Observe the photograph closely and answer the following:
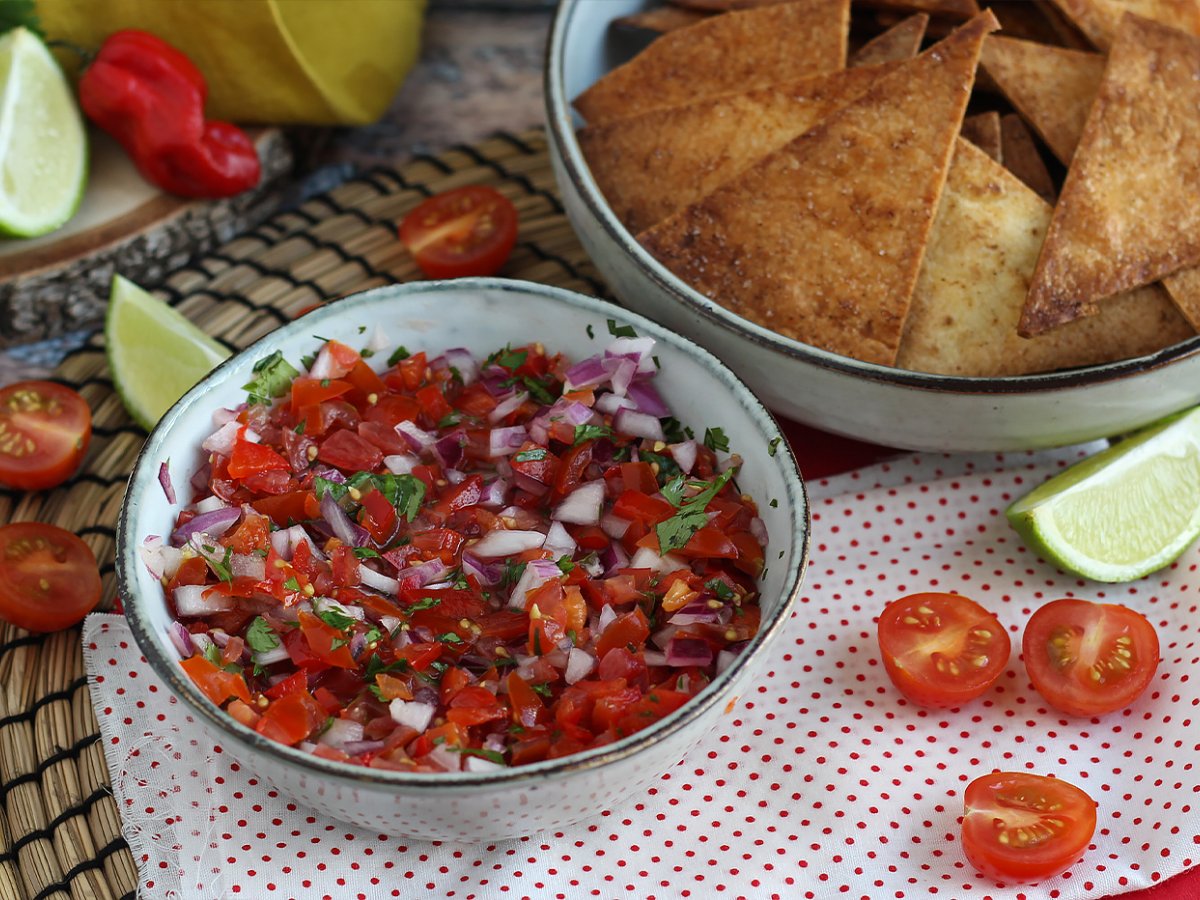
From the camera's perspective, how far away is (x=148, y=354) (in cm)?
269

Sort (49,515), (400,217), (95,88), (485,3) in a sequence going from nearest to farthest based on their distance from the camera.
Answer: (49,515) → (95,88) → (400,217) → (485,3)

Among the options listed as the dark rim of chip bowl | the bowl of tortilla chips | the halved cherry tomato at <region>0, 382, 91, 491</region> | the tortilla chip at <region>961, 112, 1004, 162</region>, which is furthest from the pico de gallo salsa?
the tortilla chip at <region>961, 112, 1004, 162</region>

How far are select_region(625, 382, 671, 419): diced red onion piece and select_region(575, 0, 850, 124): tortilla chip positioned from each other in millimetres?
681

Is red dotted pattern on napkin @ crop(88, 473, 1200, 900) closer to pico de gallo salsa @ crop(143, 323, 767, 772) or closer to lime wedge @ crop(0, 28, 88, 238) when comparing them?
pico de gallo salsa @ crop(143, 323, 767, 772)

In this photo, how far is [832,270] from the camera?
237cm

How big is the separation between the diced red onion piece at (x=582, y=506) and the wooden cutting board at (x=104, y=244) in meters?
1.40

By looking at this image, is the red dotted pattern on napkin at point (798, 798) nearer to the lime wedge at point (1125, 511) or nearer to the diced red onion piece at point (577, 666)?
the lime wedge at point (1125, 511)

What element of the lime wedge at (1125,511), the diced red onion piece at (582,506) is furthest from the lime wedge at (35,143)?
the lime wedge at (1125,511)

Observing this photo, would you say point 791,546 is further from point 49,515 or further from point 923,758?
point 49,515

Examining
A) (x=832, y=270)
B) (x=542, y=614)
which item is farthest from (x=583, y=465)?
(x=832, y=270)

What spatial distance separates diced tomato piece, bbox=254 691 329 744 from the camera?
1862 millimetres

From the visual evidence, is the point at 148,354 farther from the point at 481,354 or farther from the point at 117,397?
the point at 481,354

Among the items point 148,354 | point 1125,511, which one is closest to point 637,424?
point 1125,511

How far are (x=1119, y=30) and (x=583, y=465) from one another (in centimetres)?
138
